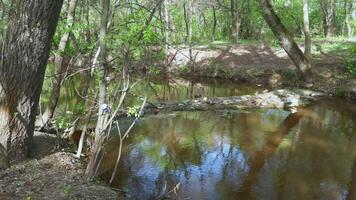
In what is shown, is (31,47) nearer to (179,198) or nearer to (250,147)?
(179,198)

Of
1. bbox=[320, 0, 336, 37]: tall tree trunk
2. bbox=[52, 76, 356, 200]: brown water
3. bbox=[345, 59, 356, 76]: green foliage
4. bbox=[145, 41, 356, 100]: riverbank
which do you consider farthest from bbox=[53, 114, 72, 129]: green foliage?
bbox=[320, 0, 336, 37]: tall tree trunk

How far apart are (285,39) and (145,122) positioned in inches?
307

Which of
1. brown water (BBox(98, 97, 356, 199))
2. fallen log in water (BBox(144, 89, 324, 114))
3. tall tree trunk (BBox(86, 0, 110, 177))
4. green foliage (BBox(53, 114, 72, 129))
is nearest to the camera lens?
tall tree trunk (BBox(86, 0, 110, 177))

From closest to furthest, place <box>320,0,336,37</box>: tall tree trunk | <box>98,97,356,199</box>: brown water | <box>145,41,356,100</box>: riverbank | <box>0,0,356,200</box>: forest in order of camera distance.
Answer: <box>0,0,356,200</box>: forest, <box>98,97,356,199</box>: brown water, <box>145,41,356,100</box>: riverbank, <box>320,0,336,37</box>: tall tree trunk

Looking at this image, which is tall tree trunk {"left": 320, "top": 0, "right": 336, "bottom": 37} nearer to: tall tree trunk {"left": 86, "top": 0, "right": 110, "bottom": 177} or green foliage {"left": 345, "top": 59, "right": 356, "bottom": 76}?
green foliage {"left": 345, "top": 59, "right": 356, "bottom": 76}

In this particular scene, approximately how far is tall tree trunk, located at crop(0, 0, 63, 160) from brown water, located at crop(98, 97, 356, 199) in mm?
2422

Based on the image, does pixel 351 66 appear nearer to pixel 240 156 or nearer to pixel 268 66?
pixel 268 66

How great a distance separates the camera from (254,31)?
34469mm

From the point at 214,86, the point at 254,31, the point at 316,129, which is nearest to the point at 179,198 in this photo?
the point at 316,129

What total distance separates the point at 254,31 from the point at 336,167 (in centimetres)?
2610

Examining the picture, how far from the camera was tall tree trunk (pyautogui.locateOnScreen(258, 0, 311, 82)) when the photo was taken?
54.4 feet

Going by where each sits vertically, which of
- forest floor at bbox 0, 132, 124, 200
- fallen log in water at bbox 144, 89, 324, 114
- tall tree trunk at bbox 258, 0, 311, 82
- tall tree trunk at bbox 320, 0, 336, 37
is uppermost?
tall tree trunk at bbox 320, 0, 336, 37

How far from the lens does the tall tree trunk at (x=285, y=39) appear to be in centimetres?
1658

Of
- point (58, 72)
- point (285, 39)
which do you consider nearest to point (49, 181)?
point (58, 72)
